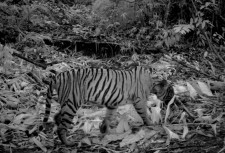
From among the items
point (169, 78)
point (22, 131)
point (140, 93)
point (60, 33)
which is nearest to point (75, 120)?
point (22, 131)

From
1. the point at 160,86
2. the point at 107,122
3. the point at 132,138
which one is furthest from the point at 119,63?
the point at 132,138

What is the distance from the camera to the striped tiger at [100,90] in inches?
174

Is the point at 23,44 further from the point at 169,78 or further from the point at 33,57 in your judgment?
the point at 169,78

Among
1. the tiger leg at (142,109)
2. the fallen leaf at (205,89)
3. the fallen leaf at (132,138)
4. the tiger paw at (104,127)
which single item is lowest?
the fallen leaf at (132,138)

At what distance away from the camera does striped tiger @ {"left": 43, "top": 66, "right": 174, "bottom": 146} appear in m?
4.42

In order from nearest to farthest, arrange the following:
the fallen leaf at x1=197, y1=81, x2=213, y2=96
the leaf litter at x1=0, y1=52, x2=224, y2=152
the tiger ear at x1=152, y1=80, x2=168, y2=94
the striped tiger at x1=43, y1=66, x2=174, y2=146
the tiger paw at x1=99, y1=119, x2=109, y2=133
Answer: the leaf litter at x1=0, y1=52, x2=224, y2=152 → the striped tiger at x1=43, y1=66, x2=174, y2=146 → the tiger paw at x1=99, y1=119, x2=109, y2=133 → the tiger ear at x1=152, y1=80, x2=168, y2=94 → the fallen leaf at x1=197, y1=81, x2=213, y2=96

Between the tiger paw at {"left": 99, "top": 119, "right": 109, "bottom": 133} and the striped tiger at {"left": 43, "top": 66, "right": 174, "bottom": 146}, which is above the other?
the striped tiger at {"left": 43, "top": 66, "right": 174, "bottom": 146}

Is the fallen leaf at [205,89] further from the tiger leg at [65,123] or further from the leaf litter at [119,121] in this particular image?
the tiger leg at [65,123]

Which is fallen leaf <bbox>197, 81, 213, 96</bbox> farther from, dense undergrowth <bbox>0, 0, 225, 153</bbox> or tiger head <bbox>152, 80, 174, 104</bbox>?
tiger head <bbox>152, 80, 174, 104</bbox>

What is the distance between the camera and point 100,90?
473 centimetres

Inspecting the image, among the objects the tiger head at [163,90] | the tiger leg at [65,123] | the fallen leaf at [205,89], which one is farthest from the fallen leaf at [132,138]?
the fallen leaf at [205,89]

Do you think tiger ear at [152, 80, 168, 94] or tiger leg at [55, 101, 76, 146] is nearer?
tiger leg at [55, 101, 76, 146]

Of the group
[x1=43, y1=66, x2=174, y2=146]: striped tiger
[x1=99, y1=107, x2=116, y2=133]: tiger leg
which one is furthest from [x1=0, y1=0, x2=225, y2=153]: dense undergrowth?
[x1=43, y1=66, x2=174, y2=146]: striped tiger

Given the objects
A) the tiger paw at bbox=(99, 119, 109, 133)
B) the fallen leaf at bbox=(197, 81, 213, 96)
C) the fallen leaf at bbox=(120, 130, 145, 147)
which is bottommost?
the fallen leaf at bbox=(120, 130, 145, 147)
